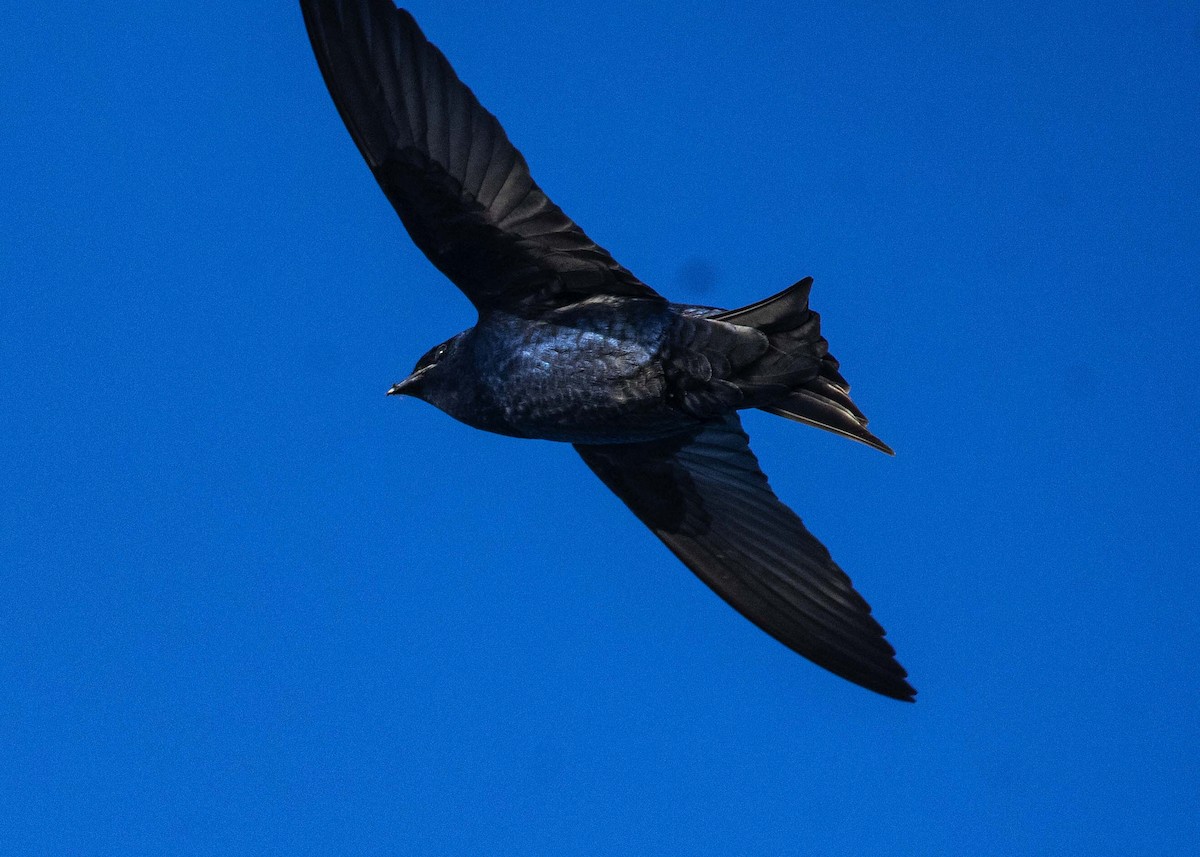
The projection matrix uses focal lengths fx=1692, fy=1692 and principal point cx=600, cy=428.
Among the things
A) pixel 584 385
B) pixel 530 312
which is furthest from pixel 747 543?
pixel 530 312

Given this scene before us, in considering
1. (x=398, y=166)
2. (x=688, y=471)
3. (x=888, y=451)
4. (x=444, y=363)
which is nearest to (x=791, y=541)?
(x=688, y=471)

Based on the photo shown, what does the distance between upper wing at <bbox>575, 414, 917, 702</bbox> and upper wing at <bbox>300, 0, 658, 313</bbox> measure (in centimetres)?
105

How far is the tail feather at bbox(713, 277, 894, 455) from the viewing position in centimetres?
537

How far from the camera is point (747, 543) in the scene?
641 centimetres

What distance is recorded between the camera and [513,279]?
18.7 ft

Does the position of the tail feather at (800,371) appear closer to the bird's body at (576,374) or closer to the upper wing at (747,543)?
the bird's body at (576,374)

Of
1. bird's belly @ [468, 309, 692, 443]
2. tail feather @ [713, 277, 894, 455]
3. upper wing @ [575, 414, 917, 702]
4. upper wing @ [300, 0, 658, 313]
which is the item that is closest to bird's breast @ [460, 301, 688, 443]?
bird's belly @ [468, 309, 692, 443]

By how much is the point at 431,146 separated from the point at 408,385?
103 centimetres

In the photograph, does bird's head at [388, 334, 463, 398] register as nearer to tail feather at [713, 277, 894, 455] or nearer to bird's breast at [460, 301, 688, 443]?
bird's breast at [460, 301, 688, 443]

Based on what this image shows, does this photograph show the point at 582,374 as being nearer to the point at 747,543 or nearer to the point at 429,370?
the point at 429,370

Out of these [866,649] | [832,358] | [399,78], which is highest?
[399,78]

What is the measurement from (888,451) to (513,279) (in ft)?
4.52

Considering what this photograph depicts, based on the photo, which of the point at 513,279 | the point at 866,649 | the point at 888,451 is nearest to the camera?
the point at 888,451

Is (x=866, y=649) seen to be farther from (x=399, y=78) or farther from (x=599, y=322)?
(x=399, y=78)
